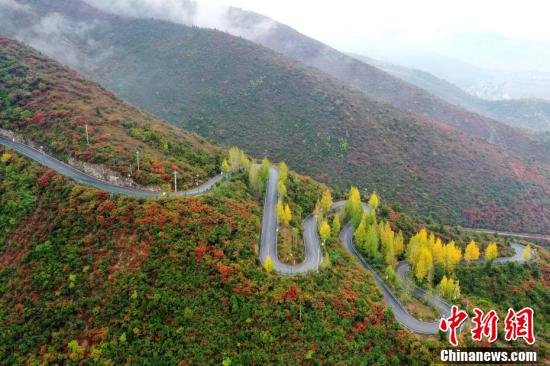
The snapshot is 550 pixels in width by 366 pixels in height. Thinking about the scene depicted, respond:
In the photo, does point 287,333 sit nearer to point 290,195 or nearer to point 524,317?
point 524,317

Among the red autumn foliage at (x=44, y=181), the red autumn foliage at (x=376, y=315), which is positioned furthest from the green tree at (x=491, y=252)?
the red autumn foliage at (x=44, y=181)

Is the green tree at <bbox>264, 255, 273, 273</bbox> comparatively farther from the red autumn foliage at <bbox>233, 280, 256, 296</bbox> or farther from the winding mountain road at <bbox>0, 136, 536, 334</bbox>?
the red autumn foliage at <bbox>233, 280, 256, 296</bbox>

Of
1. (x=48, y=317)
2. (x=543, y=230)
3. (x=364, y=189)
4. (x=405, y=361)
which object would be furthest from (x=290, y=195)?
(x=543, y=230)

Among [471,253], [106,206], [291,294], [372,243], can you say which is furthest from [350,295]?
[106,206]

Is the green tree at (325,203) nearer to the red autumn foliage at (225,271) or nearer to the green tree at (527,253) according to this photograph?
the red autumn foliage at (225,271)

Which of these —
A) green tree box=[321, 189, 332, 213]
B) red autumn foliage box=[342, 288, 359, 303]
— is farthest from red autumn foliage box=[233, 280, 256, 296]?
green tree box=[321, 189, 332, 213]

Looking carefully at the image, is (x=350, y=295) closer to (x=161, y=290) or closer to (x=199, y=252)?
(x=199, y=252)

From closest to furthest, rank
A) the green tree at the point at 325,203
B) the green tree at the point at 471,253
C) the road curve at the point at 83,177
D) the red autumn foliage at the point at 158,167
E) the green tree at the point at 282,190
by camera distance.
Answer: the road curve at the point at 83,177 < the red autumn foliage at the point at 158,167 < the green tree at the point at 471,253 < the green tree at the point at 282,190 < the green tree at the point at 325,203
